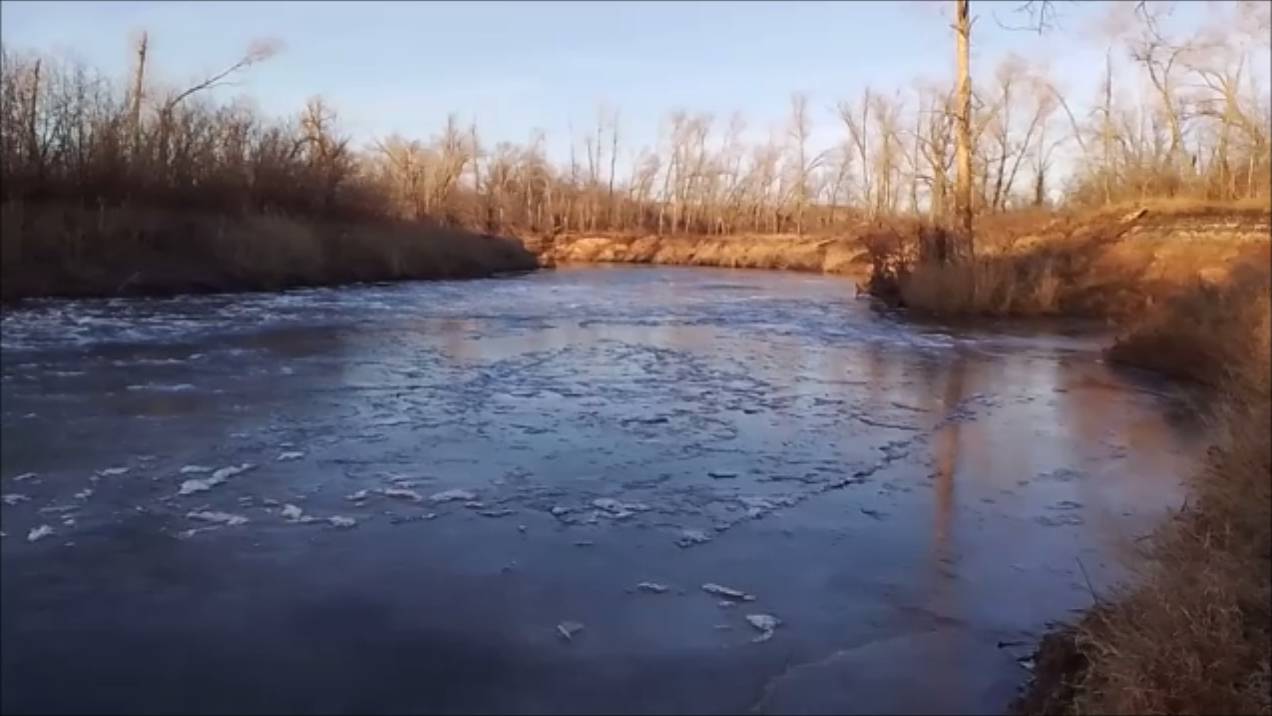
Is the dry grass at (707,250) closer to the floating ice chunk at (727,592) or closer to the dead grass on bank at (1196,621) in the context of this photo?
the dead grass on bank at (1196,621)

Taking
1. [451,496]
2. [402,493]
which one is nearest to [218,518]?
[402,493]

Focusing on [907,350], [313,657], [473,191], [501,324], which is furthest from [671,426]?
[473,191]

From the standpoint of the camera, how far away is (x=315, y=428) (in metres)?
7.98

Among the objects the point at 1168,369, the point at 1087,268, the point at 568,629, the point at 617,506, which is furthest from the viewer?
the point at 1087,268

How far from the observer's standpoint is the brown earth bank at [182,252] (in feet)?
59.5

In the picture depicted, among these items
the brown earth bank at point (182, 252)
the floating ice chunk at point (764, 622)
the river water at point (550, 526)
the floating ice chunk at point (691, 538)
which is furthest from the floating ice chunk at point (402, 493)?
the brown earth bank at point (182, 252)

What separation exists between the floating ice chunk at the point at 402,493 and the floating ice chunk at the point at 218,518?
856 mm

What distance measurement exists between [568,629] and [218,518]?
7.44 feet

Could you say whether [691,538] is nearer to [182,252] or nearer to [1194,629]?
[1194,629]

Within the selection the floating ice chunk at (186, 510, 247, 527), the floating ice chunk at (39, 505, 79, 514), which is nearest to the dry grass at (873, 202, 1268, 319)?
the floating ice chunk at (186, 510, 247, 527)

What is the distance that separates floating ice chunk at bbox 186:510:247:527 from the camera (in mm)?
5532

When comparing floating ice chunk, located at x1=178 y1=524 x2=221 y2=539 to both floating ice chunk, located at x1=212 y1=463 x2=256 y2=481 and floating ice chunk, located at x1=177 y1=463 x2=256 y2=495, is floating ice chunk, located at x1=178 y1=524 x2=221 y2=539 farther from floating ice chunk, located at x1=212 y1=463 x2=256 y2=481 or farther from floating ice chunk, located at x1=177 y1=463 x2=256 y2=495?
floating ice chunk, located at x1=212 y1=463 x2=256 y2=481

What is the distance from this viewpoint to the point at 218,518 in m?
5.59

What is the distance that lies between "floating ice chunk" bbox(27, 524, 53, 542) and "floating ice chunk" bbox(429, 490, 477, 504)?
1.90 m
